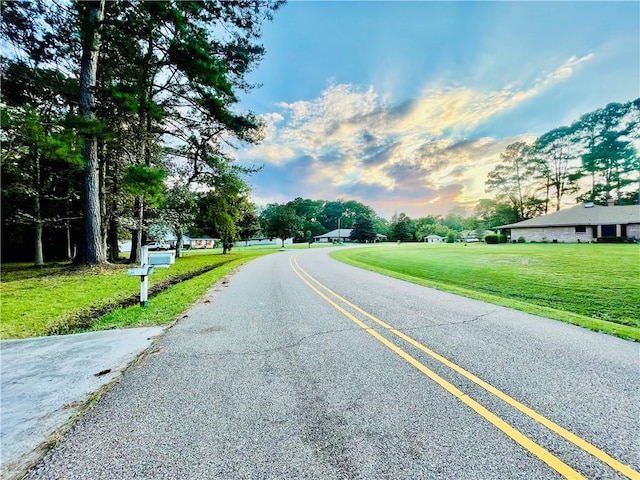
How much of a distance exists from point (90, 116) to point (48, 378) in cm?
1332

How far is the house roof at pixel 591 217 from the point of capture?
31.9 m

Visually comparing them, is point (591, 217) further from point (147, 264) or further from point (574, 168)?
Answer: point (147, 264)

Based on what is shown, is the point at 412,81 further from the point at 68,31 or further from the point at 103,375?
the point at 103,375

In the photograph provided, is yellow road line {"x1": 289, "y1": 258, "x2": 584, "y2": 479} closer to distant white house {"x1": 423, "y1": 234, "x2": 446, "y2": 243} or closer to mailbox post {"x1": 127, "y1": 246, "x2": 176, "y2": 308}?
mailbox post {"x1": 127, "y1": 246, "x2": 176, "y2": 308}

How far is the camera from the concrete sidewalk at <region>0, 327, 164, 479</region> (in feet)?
7.30

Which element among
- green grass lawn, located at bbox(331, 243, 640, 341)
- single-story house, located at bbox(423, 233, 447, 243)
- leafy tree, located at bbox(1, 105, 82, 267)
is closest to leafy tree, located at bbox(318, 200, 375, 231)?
single-story house, located at bbox(423, 233, 447, 243)

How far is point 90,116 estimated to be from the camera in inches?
480

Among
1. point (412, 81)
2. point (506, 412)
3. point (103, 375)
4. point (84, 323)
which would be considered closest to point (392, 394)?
point (506, 412)

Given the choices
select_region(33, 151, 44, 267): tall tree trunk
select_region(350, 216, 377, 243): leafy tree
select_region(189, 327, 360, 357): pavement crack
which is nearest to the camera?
select_region(189, 327, 360, 357): pavement crack

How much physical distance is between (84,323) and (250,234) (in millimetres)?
34293

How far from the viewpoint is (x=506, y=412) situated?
252cm

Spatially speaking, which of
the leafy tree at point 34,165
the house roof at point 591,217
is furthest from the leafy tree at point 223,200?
the house roof at point 591,217

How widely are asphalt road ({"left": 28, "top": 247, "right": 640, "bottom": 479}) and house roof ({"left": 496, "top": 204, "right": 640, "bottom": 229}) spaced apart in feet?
131

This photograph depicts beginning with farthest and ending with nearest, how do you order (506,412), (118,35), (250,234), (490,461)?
(250,234) → (118,35) → (506,412) → (490,461)
